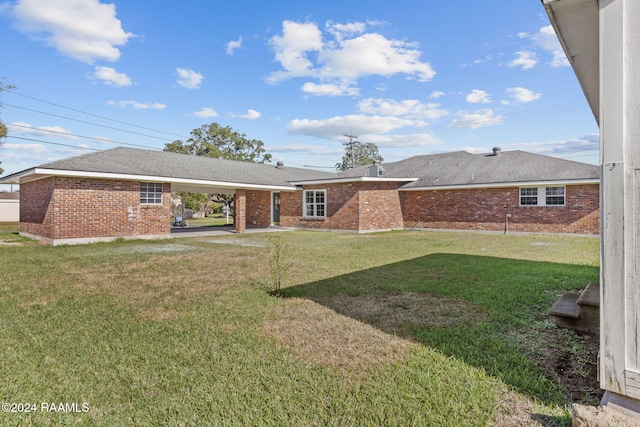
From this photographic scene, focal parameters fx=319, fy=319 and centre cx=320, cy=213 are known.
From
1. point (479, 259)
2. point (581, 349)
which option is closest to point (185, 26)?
point (479, 259)

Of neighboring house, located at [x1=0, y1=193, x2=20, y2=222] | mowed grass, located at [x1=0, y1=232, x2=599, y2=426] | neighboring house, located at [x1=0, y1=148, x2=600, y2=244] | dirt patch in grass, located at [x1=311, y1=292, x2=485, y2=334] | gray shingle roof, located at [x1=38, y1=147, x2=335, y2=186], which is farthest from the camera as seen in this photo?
neighboring house, located at [x1=0, y1=193, x2=20, y2=222]

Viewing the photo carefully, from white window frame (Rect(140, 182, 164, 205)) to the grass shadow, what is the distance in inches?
438

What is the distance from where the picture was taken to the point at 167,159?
17078 millimetres

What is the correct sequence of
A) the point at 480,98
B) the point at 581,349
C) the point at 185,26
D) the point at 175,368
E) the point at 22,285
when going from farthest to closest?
the point at 480,98
the point at 185,26
the point at 22,285
the point at 581,349
the point at 175,368

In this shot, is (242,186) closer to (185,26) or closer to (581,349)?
(185,26)

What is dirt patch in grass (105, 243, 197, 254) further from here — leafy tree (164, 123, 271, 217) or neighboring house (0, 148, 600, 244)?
leafy tree (164, 123, 271, 217)

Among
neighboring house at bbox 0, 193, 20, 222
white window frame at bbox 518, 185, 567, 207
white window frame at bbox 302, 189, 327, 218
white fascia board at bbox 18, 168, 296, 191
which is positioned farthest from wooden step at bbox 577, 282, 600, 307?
neighboring house at bbox 0, 193, 20, 222

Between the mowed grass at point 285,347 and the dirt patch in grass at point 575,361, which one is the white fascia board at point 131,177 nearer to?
the mowed grass at point 285,347

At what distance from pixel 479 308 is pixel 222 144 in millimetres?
44400

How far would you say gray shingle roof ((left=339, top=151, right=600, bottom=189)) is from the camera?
14758mm

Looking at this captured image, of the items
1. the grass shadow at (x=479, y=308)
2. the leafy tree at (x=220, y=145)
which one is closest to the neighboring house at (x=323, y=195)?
the grass shadow at (x=479, y=308)

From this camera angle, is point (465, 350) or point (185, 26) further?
point (185, 26)

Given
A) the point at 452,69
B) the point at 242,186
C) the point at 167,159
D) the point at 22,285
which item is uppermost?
the point at 452,69

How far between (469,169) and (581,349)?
17.0m
